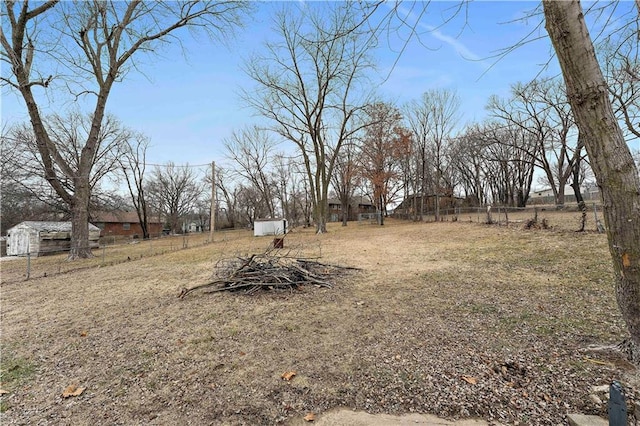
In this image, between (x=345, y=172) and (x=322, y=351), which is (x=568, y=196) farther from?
(x=322, y=351)

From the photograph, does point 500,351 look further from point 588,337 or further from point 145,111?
point 145,111

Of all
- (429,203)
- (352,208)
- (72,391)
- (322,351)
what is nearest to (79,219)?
(72,391)

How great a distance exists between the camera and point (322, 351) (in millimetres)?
2947

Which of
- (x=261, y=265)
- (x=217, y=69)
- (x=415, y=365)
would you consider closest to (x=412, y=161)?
(x=217, y=69)

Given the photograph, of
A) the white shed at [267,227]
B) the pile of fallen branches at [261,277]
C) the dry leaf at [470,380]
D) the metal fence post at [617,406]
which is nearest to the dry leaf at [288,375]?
the dry leaf at [470,380]

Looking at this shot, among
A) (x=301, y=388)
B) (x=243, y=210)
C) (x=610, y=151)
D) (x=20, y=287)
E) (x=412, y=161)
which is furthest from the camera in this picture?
(x=243, y=210)

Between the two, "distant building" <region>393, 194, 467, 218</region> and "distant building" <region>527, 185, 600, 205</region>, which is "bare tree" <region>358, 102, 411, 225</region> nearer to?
"distant building" <region>393, 194, 467, 218</region>

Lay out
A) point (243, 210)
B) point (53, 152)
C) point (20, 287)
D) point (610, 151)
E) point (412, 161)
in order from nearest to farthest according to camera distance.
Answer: point (610, 151), point (20, 287), point (53, 152), point (412, 161), point (243, 210)

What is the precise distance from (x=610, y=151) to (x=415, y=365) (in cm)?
242

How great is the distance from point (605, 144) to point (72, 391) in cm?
497

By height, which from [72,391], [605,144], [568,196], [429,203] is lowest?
[72,391]

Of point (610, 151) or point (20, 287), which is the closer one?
point (610, 151)

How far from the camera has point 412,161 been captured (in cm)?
3216

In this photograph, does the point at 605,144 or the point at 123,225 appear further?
the point at 123,225
